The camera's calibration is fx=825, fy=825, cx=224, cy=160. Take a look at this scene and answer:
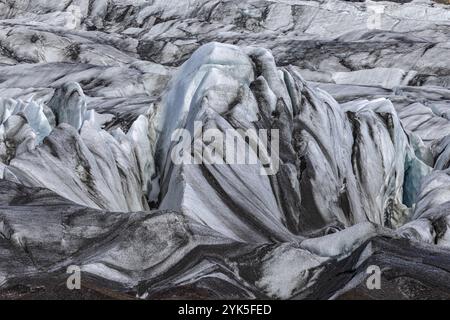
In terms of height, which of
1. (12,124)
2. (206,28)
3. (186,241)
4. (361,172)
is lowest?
(206,28)

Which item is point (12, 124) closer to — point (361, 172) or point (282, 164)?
point (282, 164)

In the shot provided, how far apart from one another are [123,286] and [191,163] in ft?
16.6

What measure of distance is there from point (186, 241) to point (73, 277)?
137 cm

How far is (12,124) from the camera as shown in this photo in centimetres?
1532

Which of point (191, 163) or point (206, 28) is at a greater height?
point (191, 163)

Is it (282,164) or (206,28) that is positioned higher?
(282,164)

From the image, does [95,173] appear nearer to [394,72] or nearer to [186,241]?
[186,241]

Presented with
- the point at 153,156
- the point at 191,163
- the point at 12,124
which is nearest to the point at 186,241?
the point at 191,163

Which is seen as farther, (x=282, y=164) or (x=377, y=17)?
(x=377, y=17)

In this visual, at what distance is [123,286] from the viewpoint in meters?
7.75

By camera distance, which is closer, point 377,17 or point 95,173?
point 95,173

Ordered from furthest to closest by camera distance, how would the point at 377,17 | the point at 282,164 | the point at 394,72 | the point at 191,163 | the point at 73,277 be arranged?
the point at 377,17 < the point at 394,72 < the point at 282,164 < the point at 191,163 < the point at 73,277

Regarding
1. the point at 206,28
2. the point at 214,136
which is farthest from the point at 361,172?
the point at 206,28

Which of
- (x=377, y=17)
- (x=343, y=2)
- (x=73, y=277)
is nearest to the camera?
(x=73, y=277)
